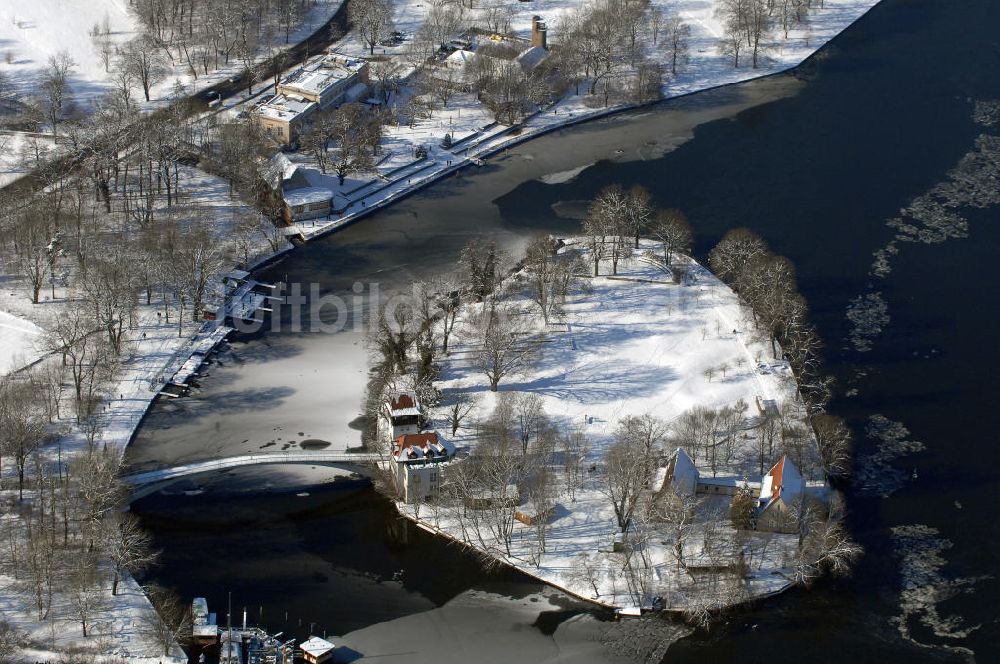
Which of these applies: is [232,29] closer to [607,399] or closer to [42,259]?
[42,259]

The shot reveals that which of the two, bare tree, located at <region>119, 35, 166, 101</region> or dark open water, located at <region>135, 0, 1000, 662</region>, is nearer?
dark open water, located at <region>135, 0, 1000, 662</region>

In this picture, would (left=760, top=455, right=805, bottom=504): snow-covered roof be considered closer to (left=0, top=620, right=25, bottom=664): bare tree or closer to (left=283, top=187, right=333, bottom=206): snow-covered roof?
(left=0, top=620, right=25, bottom=664): bare tree

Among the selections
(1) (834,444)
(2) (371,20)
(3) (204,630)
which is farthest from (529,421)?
(2) (371,20)

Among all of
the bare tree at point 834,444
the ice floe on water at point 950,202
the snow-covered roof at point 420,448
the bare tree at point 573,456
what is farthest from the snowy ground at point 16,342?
the ice floe on water at point 950,202

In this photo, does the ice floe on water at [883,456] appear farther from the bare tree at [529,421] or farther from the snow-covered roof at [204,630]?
the snow-covered roof at [204,630]

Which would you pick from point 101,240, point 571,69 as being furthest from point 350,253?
point 571,69

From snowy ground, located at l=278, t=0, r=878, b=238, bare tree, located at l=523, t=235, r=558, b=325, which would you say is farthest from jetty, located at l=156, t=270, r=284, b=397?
bare tree, located at l=523, t=235, r=558, b=325

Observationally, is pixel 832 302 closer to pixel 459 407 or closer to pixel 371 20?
pixel 459 407
